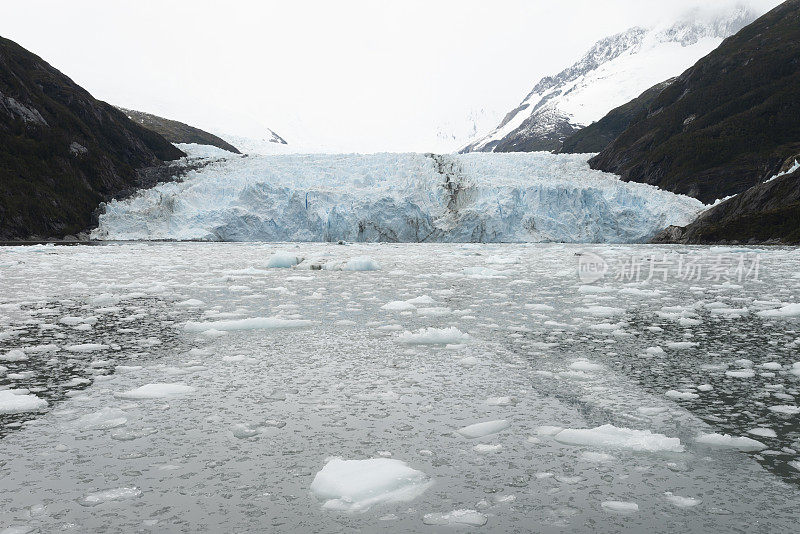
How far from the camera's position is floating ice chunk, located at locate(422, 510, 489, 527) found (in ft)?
6.63

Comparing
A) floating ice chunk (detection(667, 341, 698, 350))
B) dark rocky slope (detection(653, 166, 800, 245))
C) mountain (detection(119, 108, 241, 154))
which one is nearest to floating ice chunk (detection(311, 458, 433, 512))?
floating ice chunk (detection(667, 341, 698, 350))

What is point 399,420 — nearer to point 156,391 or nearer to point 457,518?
point 457,518

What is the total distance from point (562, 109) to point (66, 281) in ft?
535

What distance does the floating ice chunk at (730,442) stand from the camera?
8.74ft

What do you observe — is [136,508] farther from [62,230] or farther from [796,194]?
[62,230]

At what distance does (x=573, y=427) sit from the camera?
2982mm

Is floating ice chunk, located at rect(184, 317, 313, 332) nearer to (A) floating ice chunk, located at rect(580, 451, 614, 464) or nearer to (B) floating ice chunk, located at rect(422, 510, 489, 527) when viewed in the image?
(A) floating ice chunk, located at rect(580, 451, 614, 464)

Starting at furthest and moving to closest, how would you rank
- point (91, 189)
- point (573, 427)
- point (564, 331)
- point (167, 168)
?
point (167, 168)
point (91, 189)
point (564, 331)
point (573, 427)

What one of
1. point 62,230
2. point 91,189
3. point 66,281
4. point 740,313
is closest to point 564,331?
point 740,313

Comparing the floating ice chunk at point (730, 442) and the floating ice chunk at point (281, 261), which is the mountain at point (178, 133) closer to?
the floating ice chunk at point (281, 261)

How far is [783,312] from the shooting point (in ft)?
21.5

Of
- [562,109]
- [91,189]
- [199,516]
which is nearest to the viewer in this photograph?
[199,516]

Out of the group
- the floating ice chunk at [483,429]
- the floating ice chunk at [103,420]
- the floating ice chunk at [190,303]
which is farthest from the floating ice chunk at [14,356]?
the floating ice chunk at [483,429]

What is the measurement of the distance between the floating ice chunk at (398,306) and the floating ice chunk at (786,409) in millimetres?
4403
